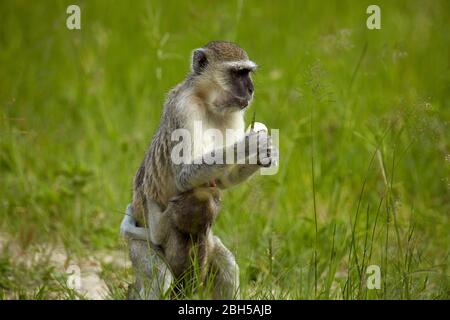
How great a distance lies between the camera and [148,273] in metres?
5.37

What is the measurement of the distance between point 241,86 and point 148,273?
1435mm

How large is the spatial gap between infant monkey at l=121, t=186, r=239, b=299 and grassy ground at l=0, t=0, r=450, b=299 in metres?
0.18

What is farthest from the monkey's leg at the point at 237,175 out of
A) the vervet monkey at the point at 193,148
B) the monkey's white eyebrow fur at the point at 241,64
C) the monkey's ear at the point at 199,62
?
the monkey's ear at the point at 199,62

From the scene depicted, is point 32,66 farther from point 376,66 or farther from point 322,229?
point 322,229

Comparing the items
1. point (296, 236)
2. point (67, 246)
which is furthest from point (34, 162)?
point (296, 236)

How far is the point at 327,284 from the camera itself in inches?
206

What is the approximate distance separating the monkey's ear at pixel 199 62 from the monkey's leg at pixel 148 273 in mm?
1296

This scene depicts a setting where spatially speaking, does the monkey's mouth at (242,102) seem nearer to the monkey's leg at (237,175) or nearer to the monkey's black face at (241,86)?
the monkey's black face at (241,86)

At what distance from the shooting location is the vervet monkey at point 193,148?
529cm

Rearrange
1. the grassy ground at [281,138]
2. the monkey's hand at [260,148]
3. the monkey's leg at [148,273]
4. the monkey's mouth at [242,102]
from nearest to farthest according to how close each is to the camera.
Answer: the monkey's hand at [260,148] < the monkey's leg at [148,273] < the monkey's mouth at [242,102] < the grassy ground at [281,138]

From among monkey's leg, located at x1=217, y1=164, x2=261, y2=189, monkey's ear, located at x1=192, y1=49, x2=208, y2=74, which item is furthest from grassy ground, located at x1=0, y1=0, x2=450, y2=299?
monkey's ear, located at x1=192, y1=49, x2=208, y2=74

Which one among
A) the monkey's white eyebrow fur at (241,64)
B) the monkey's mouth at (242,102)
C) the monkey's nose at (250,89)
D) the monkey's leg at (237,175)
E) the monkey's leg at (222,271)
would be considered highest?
the monkey's white eyebrow fur at (241,64)

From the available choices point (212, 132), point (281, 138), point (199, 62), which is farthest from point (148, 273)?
point (281, 138)

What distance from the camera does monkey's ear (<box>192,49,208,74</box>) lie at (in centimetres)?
580
